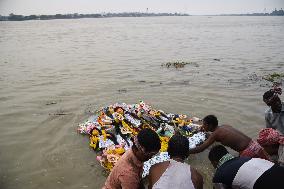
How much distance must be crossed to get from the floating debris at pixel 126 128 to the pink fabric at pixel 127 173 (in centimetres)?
241

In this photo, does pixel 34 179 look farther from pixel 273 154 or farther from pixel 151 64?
pixel 151 64

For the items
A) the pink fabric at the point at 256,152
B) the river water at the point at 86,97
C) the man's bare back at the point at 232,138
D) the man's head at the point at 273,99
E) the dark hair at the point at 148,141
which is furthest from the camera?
the river water at the point at 86,97

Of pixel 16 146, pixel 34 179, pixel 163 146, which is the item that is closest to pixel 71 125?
pixel 16 146

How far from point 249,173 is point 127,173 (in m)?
1.44

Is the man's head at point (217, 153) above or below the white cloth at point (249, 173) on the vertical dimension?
below

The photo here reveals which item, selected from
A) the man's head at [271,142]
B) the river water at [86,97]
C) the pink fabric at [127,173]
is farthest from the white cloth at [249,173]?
the river water at [86,97]

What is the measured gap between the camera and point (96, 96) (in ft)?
37.9

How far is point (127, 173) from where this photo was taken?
3639mm

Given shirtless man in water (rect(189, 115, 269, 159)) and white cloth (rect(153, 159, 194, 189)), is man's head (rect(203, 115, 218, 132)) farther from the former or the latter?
white cloth (rect(153, 159, 194, 189))

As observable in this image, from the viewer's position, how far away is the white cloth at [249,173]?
356 cm

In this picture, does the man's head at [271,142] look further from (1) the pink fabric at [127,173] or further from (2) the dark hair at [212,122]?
(1) the pink fabric at [127,173]

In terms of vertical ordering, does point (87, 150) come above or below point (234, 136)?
below

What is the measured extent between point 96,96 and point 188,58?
418 inches

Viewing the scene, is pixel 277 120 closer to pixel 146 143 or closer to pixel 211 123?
pixel 211 123
